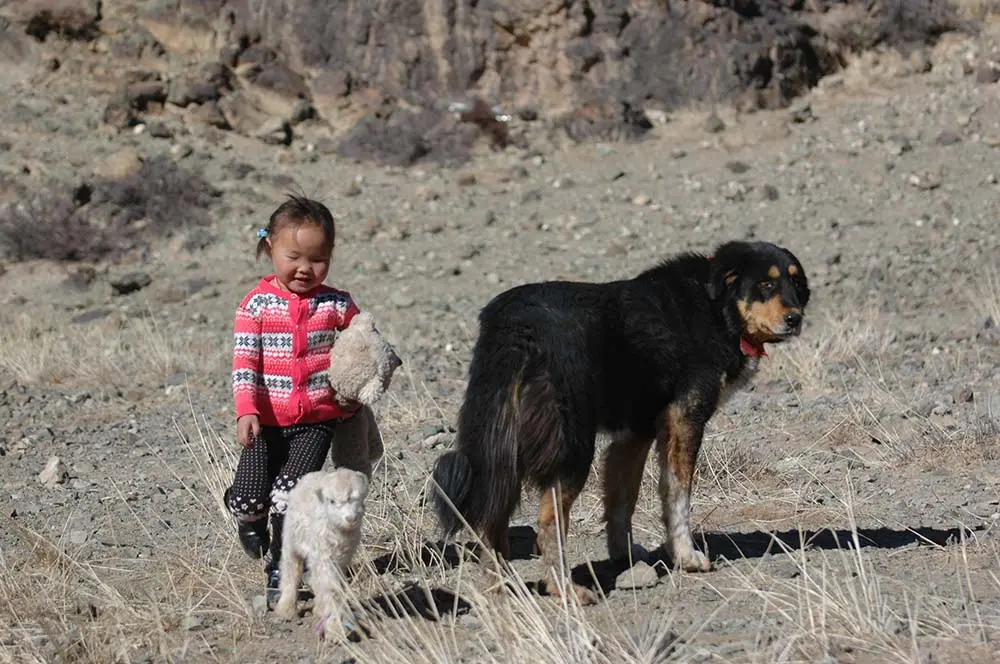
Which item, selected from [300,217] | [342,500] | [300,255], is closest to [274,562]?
[342,500]

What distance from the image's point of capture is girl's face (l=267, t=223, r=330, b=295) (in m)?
4.59

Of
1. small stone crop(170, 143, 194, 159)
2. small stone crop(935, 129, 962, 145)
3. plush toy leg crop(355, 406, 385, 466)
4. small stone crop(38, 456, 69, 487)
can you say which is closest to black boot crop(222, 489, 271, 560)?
plush toy leg crop(355, 406, 385, 466)

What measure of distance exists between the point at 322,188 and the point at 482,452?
11.9 meters

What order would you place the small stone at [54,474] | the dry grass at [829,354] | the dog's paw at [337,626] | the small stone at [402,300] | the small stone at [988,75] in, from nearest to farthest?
the dog's paw at [337,626], the small stone at [54,474], the dry grass at [829,354], the small stone at [402,300], the small stone at [988,75]

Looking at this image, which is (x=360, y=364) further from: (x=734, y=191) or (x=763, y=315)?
(x=734, y=191)

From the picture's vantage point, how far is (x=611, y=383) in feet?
16.8

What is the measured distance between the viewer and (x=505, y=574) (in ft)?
15.3

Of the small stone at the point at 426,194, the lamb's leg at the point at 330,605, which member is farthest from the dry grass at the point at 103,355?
the lamb's leg at the point at 330,605

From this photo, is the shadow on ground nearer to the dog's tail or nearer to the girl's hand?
the dog's tail

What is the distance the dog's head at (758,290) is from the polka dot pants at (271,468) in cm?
180

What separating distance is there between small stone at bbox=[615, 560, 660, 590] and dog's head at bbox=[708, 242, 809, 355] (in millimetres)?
1087

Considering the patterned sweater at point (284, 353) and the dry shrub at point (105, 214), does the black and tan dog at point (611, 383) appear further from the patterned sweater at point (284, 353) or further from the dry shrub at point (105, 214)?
the dry shrub at point (105, 214)

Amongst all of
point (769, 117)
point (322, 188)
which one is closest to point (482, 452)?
point (322, 188)

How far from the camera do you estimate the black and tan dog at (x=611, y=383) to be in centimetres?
471
